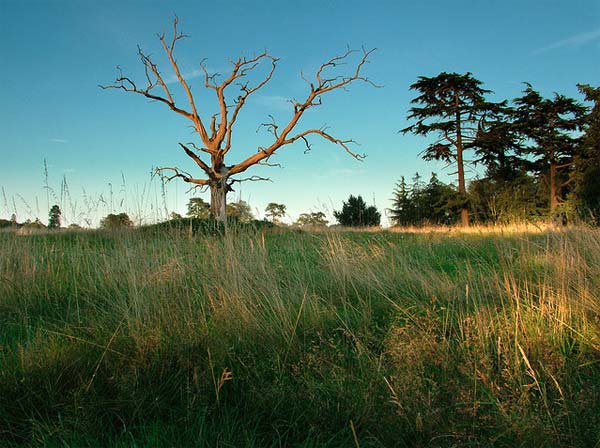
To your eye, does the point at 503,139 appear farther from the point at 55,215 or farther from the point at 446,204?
the point at 55,215

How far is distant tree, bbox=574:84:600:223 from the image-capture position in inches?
818

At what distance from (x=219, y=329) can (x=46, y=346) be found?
1.02 m

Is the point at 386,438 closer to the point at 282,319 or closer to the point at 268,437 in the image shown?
the point at 268,437

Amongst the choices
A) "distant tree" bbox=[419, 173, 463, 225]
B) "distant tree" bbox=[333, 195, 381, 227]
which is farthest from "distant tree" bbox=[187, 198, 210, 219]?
"distant tree" bbox=[333, 195, 381, 227]

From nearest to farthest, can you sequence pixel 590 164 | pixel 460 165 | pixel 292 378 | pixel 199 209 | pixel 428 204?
pixel 292 378
pixel 199 209
pixel 590 164
pixel 460 165
pixel 428 204

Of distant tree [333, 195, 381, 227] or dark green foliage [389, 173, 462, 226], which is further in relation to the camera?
distant tree [333, 195, 381, 227]

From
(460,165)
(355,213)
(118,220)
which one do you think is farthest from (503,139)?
(118,220)

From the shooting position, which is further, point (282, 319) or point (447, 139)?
point (447, 139)

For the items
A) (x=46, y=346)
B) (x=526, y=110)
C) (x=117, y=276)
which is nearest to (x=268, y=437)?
(x=46, y=346)

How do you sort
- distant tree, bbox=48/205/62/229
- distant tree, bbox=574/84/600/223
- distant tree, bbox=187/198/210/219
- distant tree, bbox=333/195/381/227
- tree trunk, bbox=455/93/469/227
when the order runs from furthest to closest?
distant tree, bbox=333/195/381/227
tree trunk, bbox=455/93/469/227
distant tree, bbox=574/84/600/223
distant tree, bbox=187/198/210/219
distant tree, bbox=48/205/62/229

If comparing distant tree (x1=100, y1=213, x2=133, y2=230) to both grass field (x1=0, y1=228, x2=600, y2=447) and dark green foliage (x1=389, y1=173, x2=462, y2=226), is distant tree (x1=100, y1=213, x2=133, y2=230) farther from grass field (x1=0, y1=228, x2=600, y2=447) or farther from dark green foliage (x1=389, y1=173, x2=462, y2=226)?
dark green foliage (x1=389, y1=173, x2=462, y2=226)

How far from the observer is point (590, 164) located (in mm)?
21484

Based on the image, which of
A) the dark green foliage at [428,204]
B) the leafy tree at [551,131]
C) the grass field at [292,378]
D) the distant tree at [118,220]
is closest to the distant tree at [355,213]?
the dark green foliage at [428,204]

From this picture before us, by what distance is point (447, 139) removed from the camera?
83.6 feet
